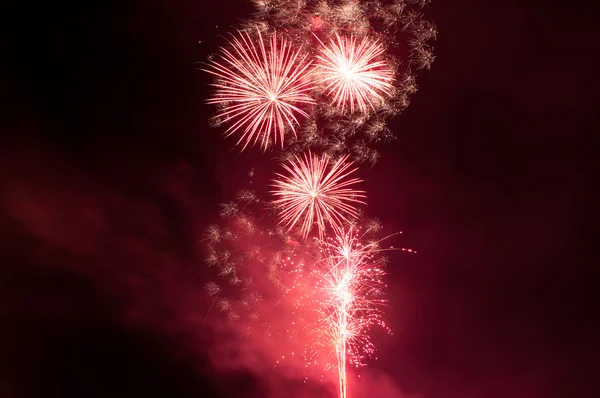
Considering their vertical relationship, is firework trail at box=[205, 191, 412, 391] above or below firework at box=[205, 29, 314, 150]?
below

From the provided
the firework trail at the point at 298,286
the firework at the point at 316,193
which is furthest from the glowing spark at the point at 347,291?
the firework at the point at 316,193

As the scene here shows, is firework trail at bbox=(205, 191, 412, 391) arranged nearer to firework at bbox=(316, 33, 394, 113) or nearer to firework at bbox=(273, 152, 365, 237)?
firework at bbox=(273, 152, 365, 237)

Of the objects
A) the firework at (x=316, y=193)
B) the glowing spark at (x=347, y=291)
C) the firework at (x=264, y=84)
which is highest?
the firework at (x=264, y=84)

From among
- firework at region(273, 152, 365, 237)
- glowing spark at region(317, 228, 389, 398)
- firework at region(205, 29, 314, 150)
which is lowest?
glowing spark at region(317, 228, 389, 398)

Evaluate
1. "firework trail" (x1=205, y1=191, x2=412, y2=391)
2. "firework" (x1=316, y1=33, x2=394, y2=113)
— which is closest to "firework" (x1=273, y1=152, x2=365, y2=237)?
"firework trail" (x1=205, y1=191, x2=412, y2=391)

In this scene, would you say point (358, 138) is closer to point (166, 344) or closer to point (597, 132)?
point (597, 132)

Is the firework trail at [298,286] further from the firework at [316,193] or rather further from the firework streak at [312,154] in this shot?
the firework at [316,193]

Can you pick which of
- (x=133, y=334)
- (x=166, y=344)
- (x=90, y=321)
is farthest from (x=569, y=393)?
(x=90, y=321)
